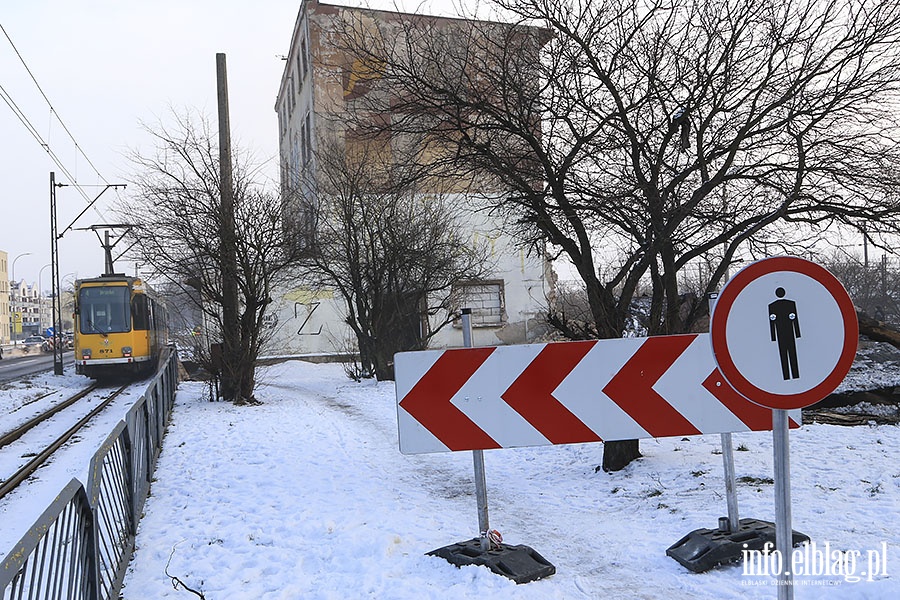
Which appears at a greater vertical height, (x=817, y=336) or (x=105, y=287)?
(x=105, y=287)

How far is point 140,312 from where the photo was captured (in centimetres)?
2678

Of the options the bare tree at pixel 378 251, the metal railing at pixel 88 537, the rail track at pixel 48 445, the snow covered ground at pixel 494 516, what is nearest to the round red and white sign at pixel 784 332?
the snow covered ground at pixel 494 516

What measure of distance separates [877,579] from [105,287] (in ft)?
85.6

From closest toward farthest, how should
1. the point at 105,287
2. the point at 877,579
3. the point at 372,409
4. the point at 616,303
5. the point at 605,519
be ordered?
the point at 877,579, the point at 605,519, the point at 616,303, the point at 372,409, the point at 105,287

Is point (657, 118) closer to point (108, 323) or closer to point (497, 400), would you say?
point (497, 400)

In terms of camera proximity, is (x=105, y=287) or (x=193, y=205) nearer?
(x=193, y=205)

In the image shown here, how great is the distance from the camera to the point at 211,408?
17.4m

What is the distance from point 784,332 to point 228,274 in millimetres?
16025

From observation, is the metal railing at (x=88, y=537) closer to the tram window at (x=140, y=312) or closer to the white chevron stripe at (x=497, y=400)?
the white chevron stripe at (x=497, y=400)

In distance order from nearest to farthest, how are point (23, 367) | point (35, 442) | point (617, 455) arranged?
point (617, 455)
point (35, 442)
point (23, 367)

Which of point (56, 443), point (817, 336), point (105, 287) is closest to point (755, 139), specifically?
point (817, 336)

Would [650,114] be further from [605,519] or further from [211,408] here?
[211,408]

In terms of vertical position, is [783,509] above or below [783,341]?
below

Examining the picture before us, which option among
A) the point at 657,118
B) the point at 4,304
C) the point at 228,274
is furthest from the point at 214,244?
the point at 4,304
